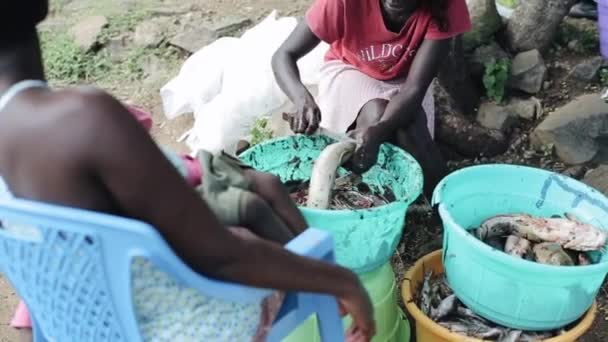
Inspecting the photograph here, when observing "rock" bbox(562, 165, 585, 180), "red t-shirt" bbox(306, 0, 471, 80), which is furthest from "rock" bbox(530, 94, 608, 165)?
"red t-shirt" bbox(306, 0, 471, 80)

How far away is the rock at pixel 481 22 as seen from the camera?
3.62m

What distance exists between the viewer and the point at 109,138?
4.05 ft

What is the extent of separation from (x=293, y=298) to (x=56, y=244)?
1.69ft

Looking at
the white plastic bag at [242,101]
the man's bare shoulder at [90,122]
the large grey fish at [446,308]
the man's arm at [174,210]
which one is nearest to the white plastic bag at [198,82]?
the white plastic bag at [242,101]

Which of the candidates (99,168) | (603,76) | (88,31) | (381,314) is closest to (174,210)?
(99,168)

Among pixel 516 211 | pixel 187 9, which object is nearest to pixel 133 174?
pixel 516 211

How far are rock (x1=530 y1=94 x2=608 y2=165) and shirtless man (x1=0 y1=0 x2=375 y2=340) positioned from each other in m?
2.21

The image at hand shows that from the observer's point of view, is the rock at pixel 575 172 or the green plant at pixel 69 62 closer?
the rock at pixel 575 172

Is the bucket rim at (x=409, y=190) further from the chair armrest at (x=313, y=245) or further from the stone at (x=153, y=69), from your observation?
the stone at (x=153, y=69)

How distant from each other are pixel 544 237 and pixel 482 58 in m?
1.54

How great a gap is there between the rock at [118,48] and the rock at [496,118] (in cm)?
204

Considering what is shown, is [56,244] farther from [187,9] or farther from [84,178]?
[187,9]

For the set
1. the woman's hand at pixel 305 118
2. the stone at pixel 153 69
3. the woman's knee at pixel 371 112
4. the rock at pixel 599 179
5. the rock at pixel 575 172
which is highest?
the woman's hand at pixel 305 118

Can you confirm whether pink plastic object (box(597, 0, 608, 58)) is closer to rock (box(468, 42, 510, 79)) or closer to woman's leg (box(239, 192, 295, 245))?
rock (box(468, 42, 510, 79))
